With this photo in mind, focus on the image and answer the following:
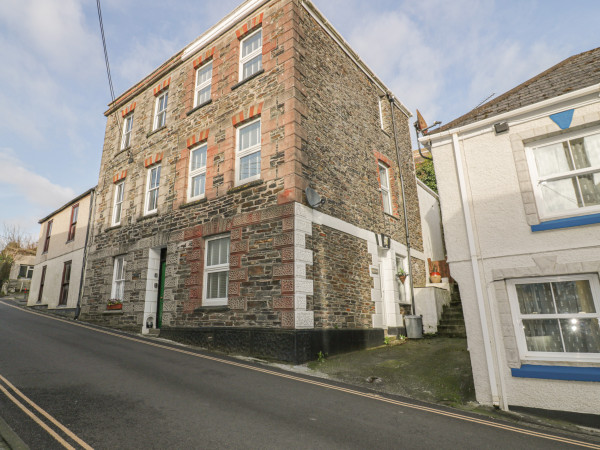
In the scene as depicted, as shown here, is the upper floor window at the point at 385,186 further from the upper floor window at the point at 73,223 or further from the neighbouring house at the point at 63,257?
the upper floor window at the point at 73,223

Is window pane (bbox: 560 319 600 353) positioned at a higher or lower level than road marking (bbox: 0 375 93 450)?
higher

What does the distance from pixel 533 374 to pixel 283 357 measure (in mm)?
4724

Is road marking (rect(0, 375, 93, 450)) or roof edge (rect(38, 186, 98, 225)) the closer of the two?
road marking (rect(0, 375, 93, 450))

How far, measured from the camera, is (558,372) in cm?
482

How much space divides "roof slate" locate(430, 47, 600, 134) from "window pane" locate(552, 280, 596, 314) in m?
3.14

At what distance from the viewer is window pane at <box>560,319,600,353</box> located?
4.88 meters

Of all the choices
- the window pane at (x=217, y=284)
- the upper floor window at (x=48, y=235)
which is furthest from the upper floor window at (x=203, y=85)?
the upper floor window at (x=48, y=235)

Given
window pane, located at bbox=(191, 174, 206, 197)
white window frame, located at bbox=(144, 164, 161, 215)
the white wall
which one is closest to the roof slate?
the white wall

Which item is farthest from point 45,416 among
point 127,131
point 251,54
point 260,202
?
point 127,131

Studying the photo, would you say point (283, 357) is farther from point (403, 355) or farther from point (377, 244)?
point (377, 244)

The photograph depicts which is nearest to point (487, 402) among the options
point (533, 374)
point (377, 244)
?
point (533, 374)

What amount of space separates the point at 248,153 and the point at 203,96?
12.9 ft

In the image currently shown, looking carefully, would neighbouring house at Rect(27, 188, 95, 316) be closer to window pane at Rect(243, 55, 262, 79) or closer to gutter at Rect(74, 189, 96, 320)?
gutter at Rect(74, 189, 96, 320)

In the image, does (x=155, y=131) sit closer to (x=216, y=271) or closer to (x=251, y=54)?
(x=251, y=54)
